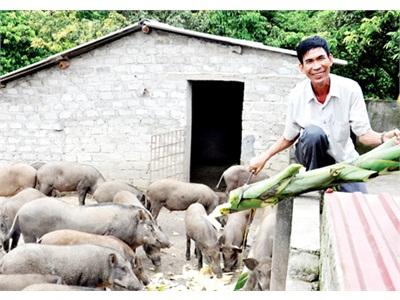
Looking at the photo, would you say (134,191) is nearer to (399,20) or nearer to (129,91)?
(129,91)

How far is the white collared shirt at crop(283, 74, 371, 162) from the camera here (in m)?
2.71

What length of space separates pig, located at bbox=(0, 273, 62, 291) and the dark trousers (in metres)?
1.39

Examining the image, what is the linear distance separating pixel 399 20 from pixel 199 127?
4393 mm

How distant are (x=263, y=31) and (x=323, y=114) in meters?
7.11

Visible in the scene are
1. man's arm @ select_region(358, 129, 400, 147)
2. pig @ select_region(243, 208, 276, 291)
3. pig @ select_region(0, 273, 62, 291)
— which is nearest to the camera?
man's arm @ select_region(358, 129, 400, 147)

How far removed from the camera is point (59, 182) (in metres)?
6.56

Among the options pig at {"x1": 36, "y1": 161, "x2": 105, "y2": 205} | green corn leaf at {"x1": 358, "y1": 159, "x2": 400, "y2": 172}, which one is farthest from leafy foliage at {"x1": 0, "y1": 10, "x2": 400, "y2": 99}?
green corn leaf at {"x1": 358, "y1": 159, "x2": 400, "y2": 172}

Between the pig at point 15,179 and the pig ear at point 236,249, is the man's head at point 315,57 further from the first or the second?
the pig at point 15,179

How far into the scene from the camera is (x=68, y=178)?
6582 millimetres

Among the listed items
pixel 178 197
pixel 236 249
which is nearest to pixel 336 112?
pixel 236 249

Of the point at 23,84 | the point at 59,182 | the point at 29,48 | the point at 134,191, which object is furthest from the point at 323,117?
the point at 29,48

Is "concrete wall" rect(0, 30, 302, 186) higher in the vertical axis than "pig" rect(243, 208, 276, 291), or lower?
higher

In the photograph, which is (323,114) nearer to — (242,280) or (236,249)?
(242,280)

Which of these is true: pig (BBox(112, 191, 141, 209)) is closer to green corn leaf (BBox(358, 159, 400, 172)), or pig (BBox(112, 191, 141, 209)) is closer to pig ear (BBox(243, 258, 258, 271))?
pig ear (BBox(243, 258, 258, 271))
